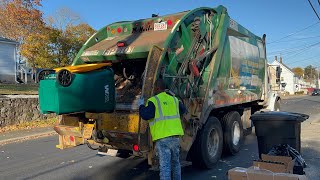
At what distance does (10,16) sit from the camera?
106 ft

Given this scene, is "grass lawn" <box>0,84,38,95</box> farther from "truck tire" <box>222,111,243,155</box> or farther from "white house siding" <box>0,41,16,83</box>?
"truck tire" <box>222,111,243,155</box>

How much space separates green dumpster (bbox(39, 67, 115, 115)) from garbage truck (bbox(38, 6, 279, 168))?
0.01m

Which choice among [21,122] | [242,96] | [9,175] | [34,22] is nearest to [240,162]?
[242,96]

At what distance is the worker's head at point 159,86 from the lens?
522 cm

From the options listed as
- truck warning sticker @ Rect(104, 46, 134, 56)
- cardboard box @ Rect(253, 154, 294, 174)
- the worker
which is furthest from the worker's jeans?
truck warning sticker @ Rect(104, 46, 134, 56)

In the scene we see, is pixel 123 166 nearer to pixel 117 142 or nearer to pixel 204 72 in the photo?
pixel 117 142

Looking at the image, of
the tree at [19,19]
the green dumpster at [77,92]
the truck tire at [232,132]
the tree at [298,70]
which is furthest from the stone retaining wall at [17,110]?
the tree at [298,70]

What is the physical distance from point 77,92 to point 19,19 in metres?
29.9

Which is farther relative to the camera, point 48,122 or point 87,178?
point 48,122

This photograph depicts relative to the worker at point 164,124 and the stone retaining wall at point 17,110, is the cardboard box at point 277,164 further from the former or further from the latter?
the stone retaining wall at point 17,110

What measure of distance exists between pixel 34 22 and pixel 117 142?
28265 mm

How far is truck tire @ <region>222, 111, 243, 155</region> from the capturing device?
7.38 m

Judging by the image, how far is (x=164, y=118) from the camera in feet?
16.0

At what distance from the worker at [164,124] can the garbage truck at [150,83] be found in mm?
273
